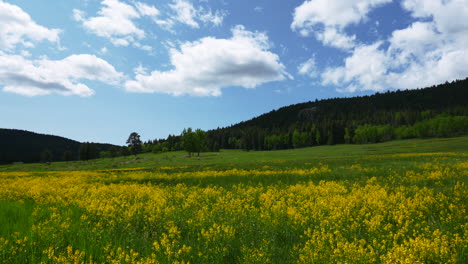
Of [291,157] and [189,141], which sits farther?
[189,141]

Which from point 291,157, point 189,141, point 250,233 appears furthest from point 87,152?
point 250,233

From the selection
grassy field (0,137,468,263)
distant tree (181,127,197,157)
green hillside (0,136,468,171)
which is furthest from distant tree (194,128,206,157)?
grassy field (0,137,468,263)

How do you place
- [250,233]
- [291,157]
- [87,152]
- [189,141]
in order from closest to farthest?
[250,233], [291,157], [189,141], [87,152]

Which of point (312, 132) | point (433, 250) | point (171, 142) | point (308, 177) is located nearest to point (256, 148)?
point (312, 132)

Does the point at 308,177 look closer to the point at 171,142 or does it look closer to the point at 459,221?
the point at 459,221

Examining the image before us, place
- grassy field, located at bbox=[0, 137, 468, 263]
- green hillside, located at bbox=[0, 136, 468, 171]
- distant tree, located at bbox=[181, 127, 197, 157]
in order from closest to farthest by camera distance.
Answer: grassy field, located at bbox=[0, 137, 468, 263], green hillside, located at bbox=[0, 136, 468, 171], distant tree, located at bbox=[181, 127, 197, 157]

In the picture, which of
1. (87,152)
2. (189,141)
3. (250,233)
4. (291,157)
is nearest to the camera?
(250,233)

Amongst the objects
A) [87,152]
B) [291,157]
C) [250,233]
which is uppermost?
[87,152]

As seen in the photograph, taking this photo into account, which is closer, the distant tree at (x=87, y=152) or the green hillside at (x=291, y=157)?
the green hillside at (x=291, y=157)

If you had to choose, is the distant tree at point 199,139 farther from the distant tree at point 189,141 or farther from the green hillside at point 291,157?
the green hillside at point 291,157

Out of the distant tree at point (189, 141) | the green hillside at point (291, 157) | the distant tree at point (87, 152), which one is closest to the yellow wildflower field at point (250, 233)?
the green hillside at point (291, 157)

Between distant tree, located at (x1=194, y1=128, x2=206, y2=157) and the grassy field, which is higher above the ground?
distant tree, located at (x1=194, y1=128, x2=206, y2=157)

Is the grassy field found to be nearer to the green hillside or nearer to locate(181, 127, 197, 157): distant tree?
the green hillside

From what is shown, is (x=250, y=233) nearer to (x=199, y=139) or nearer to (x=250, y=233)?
(x=250, y=233)
